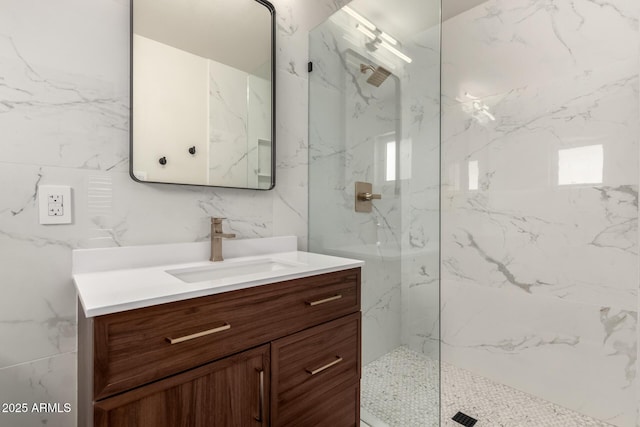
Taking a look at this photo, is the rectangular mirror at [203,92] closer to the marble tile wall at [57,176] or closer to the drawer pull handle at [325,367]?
the marble tile wall at [57,176]

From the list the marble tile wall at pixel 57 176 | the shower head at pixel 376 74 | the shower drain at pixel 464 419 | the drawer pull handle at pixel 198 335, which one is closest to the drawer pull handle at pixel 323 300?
the drawer pull handle at pixel 198 335

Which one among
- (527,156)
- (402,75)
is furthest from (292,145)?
(527,156)

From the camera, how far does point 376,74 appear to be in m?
1.64

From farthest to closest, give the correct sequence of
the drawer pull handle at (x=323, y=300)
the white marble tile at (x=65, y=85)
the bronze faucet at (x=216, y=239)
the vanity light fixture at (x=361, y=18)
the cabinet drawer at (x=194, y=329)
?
the vanity light fixture at (x=361, y=18)
the bronze faucet at (x=216, y=239)
the drawer pull handle at (x=323, y=300)
the white marble tile at (x=65, y=85)
the cabinet drawer at (x=194, y=329)

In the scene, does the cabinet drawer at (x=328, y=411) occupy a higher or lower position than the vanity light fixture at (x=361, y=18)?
lower

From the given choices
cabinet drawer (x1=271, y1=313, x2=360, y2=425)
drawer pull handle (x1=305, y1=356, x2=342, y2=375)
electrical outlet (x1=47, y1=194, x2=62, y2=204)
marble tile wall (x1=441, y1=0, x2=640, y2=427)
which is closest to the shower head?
marble tile wall (x1=441, y1=0, x2=640, y2=427)

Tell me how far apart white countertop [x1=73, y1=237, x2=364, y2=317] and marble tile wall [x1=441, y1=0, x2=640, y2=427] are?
3.94 ft

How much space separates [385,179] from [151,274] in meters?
1.16

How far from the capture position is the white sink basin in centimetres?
114

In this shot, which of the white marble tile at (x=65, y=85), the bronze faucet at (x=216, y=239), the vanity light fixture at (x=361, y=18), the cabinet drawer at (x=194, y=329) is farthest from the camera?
the vanity light fixture at (x=361, y=18)

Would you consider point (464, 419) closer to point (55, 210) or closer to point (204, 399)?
point (204, 399)

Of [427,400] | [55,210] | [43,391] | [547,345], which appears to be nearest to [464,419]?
[427,400]

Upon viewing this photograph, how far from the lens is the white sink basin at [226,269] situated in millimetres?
1145

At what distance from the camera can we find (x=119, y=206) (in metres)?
1.12
